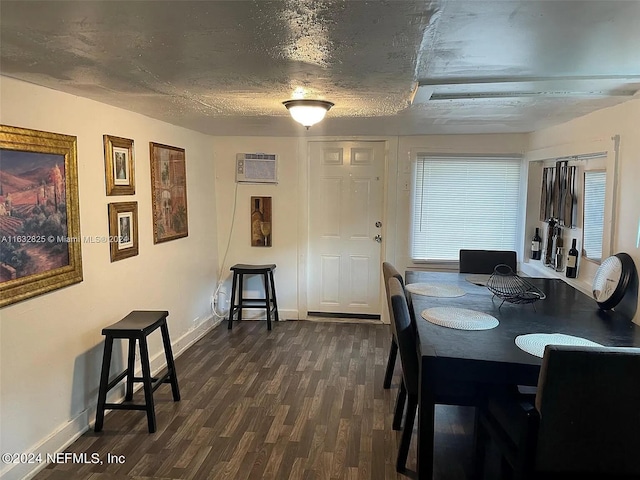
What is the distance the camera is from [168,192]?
382cm

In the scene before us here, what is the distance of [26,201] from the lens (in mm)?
2275

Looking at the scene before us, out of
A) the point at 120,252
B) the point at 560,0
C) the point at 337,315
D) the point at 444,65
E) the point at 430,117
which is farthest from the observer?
the point at 337,315

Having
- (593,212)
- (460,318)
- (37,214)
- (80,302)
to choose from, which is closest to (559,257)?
(593,212)

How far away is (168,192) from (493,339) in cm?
280

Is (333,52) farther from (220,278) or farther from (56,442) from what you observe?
(220,278)

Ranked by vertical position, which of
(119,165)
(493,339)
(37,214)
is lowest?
(493,339)

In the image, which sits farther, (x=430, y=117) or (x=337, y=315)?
(x=337, y=315)

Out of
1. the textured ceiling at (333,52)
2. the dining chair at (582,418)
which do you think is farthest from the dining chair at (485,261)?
the dining chair at (582,418)

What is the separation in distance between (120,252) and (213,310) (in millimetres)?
1905

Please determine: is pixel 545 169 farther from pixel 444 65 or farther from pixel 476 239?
pixel 444 65

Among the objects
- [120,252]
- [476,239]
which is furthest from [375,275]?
[120,252]

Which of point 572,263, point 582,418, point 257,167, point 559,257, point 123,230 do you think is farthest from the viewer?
point 257,167

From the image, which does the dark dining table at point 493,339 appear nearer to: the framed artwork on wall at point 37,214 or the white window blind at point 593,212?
the white window blind at point 593,212

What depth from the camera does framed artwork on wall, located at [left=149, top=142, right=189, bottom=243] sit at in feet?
11.8
